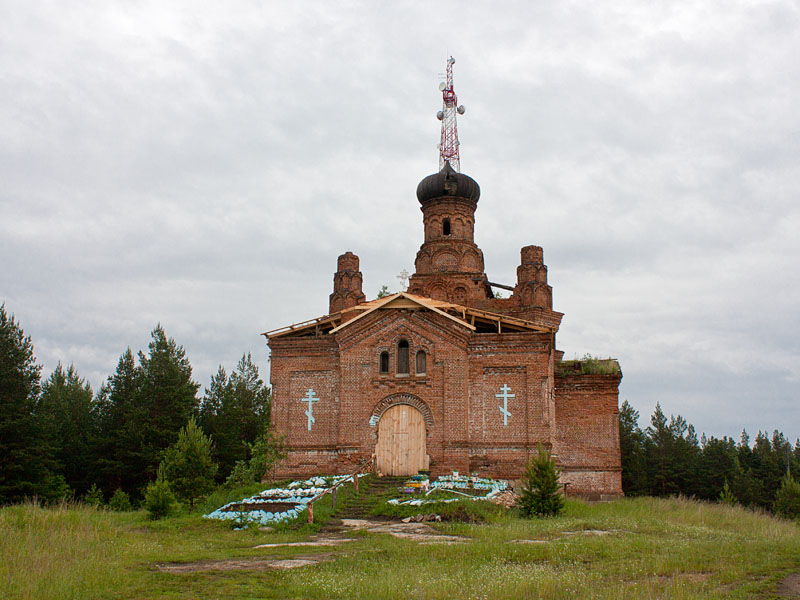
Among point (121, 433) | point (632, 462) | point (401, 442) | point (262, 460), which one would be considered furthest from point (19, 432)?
point (632, 462)

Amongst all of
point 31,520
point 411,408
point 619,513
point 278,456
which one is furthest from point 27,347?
point 619,513

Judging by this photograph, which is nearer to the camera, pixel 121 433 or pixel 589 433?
pixel 589 433

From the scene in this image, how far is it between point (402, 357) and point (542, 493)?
8.56m

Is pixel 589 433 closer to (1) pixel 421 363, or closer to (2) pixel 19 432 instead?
(1) pixel 421 363

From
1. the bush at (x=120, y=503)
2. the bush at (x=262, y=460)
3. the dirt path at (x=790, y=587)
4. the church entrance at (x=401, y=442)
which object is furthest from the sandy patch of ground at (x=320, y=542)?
the bush at (x=120, y=503)

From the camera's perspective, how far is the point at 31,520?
570 inches

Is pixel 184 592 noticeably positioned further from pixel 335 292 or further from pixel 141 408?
pixel 141 408

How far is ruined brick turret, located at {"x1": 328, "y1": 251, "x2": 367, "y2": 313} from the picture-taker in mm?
34938

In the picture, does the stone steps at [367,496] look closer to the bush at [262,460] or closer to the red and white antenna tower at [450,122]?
the bush at [262,460]

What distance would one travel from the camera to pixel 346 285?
35.3m

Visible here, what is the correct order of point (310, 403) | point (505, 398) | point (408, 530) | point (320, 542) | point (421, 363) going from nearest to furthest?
point (320, 542)
point (408, 530)
point (505, 398)
point (421, 363)
point (310, 403)

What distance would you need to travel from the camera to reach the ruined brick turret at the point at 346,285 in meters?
34.9

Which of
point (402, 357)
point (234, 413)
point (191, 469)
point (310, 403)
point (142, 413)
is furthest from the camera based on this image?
point (234, 413)

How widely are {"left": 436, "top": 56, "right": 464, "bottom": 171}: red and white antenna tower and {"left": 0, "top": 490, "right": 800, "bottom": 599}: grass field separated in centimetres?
2299
